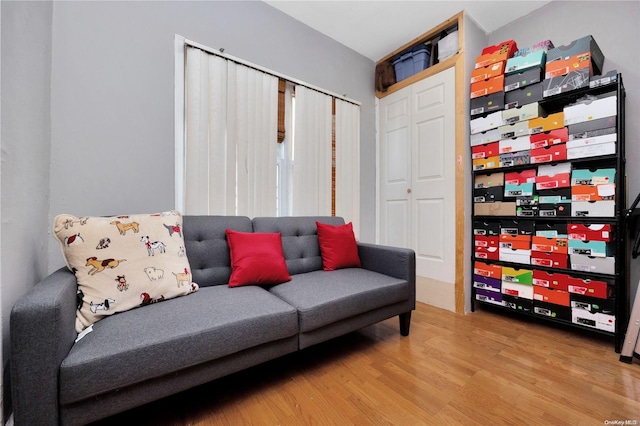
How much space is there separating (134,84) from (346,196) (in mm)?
1982

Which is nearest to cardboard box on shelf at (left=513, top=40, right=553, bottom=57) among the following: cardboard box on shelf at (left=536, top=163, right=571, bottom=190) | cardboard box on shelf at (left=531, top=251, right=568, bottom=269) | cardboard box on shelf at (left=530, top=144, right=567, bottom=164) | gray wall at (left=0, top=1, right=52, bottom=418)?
cardboard box on shelf at (left=530, top=144, right=567, bottom=164)

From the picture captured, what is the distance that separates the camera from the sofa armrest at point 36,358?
2.54 feet

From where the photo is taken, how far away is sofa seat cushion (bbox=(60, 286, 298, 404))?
846 millimetres

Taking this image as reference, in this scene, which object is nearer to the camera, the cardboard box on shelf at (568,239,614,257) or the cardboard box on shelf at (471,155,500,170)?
the cardboard box on shelf at (568,239,614,257)

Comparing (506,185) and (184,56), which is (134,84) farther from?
(506,185)

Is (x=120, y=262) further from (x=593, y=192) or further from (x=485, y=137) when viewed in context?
(x=593, y=192)

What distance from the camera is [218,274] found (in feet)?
5.45

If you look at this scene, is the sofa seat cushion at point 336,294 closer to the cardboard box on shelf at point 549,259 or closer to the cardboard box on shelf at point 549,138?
the cardboard box on shelf at point 549,259

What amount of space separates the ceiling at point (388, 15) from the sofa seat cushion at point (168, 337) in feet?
8.06

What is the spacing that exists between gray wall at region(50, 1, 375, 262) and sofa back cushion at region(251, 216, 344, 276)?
2.31 feet

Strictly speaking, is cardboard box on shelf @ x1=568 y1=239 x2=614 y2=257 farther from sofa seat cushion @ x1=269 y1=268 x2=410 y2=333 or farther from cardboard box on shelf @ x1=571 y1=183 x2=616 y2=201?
sofa seat cushion @ x1=269 y1=268 x2=410 y2=333

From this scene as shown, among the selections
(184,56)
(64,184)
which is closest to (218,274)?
(64,184)

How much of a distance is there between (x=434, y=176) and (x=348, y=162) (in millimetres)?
881

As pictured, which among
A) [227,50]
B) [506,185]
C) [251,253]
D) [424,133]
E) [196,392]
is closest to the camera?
[196,392]
